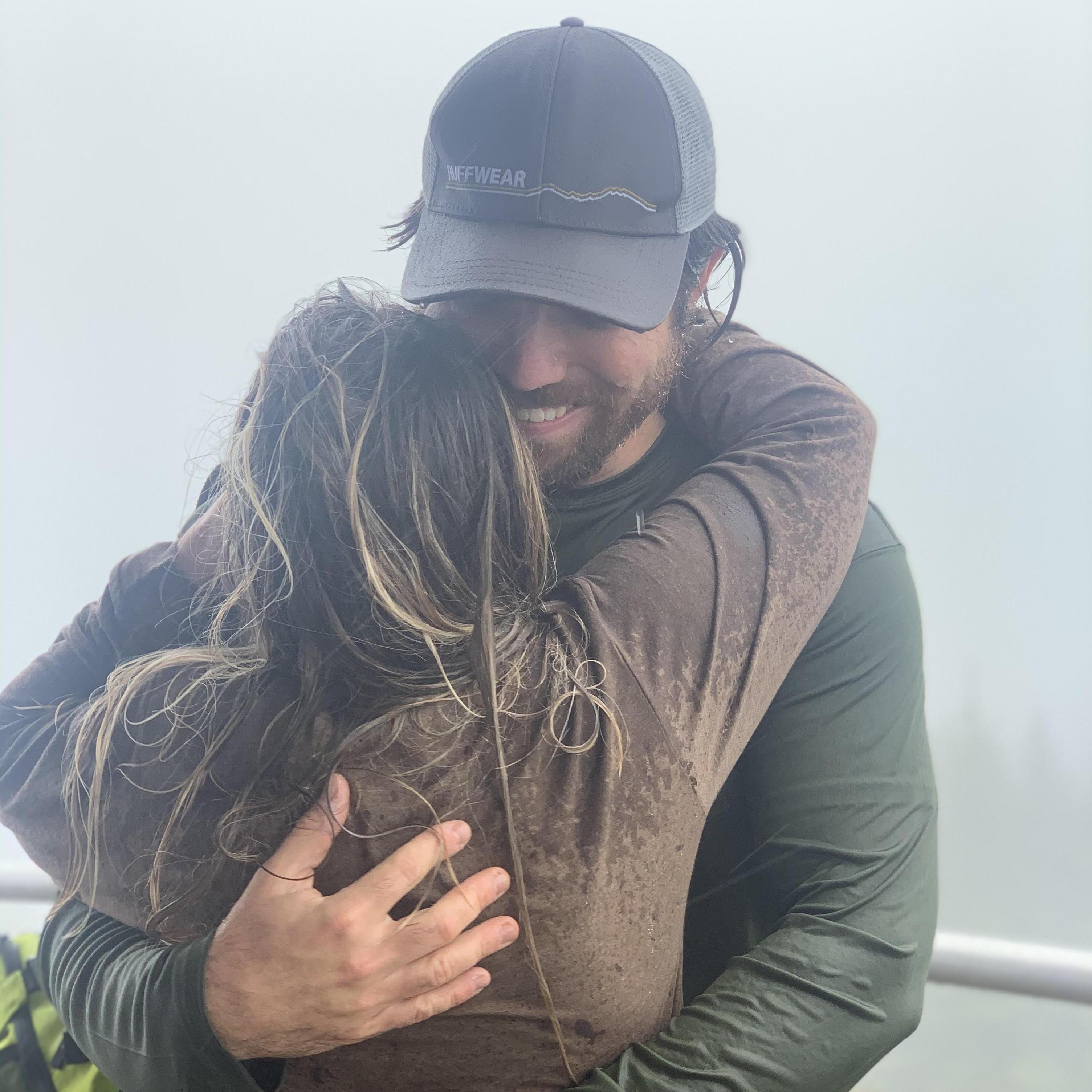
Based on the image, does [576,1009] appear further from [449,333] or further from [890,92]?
[890,92]

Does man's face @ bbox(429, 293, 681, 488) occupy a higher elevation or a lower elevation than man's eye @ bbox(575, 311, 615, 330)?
lower

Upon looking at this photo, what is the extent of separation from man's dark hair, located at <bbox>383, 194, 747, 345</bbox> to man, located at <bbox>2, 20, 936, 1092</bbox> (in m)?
0.03

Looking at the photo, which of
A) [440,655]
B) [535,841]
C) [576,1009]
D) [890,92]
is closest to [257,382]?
[440,655]

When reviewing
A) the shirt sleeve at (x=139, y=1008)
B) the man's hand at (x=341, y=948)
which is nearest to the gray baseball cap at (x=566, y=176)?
the man's hand at (x=341, y=948)

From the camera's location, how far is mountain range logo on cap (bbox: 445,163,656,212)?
0.82 metres

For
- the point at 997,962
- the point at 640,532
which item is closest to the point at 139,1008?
the point at 640,532

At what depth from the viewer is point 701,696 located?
667 millimetres

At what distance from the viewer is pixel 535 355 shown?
0.83 metres

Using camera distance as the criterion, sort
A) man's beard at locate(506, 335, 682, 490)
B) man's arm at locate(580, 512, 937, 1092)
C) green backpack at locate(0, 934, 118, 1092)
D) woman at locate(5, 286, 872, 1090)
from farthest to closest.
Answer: green backpack at locate(0, 934, 118, 1092)
man's beard at locate(506, 335, 682, 490)
man's arm at locate(580, 512, 937, 1092)
woman at locate(5, 286, 872, 1090)

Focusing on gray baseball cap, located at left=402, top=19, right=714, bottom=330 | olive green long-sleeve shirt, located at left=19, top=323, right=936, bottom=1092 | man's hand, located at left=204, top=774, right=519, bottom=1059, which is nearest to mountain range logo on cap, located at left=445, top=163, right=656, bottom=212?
gray baseball cap, located at left=402, top=19, right=714, bottom=330

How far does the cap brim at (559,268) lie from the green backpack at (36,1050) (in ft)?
3.09

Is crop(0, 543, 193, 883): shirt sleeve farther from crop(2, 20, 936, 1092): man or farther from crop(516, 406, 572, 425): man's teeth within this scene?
crop(516, 406, 572, 425): man's teeth

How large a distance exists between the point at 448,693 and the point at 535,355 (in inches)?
12.9

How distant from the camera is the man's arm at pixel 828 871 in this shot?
745mm
